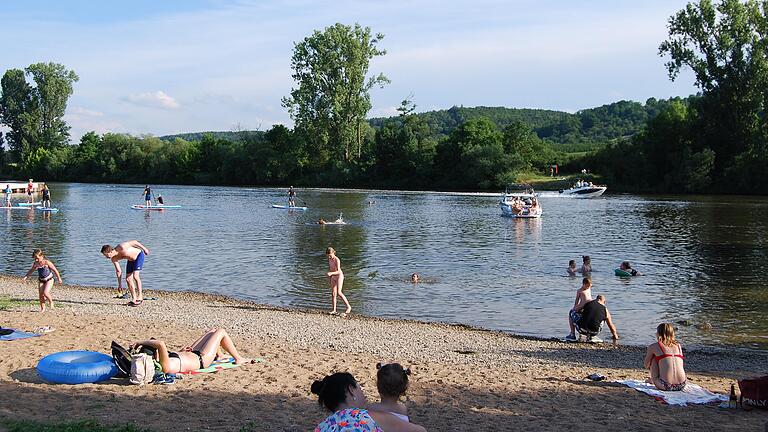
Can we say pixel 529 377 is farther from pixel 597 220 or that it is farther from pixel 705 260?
pixel 597 220

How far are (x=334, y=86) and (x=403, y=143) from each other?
1261 centimetres

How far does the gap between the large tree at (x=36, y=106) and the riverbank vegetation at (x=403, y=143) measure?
0.56 feet

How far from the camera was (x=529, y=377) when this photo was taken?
34.4 ft

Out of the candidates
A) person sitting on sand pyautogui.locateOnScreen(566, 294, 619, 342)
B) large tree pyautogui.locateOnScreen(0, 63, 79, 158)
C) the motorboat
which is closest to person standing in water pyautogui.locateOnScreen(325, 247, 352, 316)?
person sitting on sand pyautogui.locateOnScreen(566, 294, 619, 342)

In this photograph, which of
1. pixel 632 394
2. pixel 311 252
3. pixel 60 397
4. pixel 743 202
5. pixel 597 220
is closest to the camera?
pixel 60 397

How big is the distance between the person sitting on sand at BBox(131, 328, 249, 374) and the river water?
22.4 ft

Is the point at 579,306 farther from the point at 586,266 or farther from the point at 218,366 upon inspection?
the point at 586,266

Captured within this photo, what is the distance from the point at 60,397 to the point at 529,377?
6230 mm

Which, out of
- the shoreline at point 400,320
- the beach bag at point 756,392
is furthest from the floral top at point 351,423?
the shoreline at point 400,320

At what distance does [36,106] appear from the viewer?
11756 centimetres

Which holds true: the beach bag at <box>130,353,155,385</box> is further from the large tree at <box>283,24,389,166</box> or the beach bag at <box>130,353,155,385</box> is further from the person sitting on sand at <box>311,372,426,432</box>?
the large tree at <box>283,24,389,166</box>

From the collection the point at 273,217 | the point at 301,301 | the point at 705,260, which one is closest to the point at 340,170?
the point at 273,217

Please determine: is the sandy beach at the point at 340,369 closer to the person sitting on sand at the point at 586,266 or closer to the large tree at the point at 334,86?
the person sitting on sand at the point at 586,266

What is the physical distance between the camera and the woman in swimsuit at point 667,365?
9625 mm
